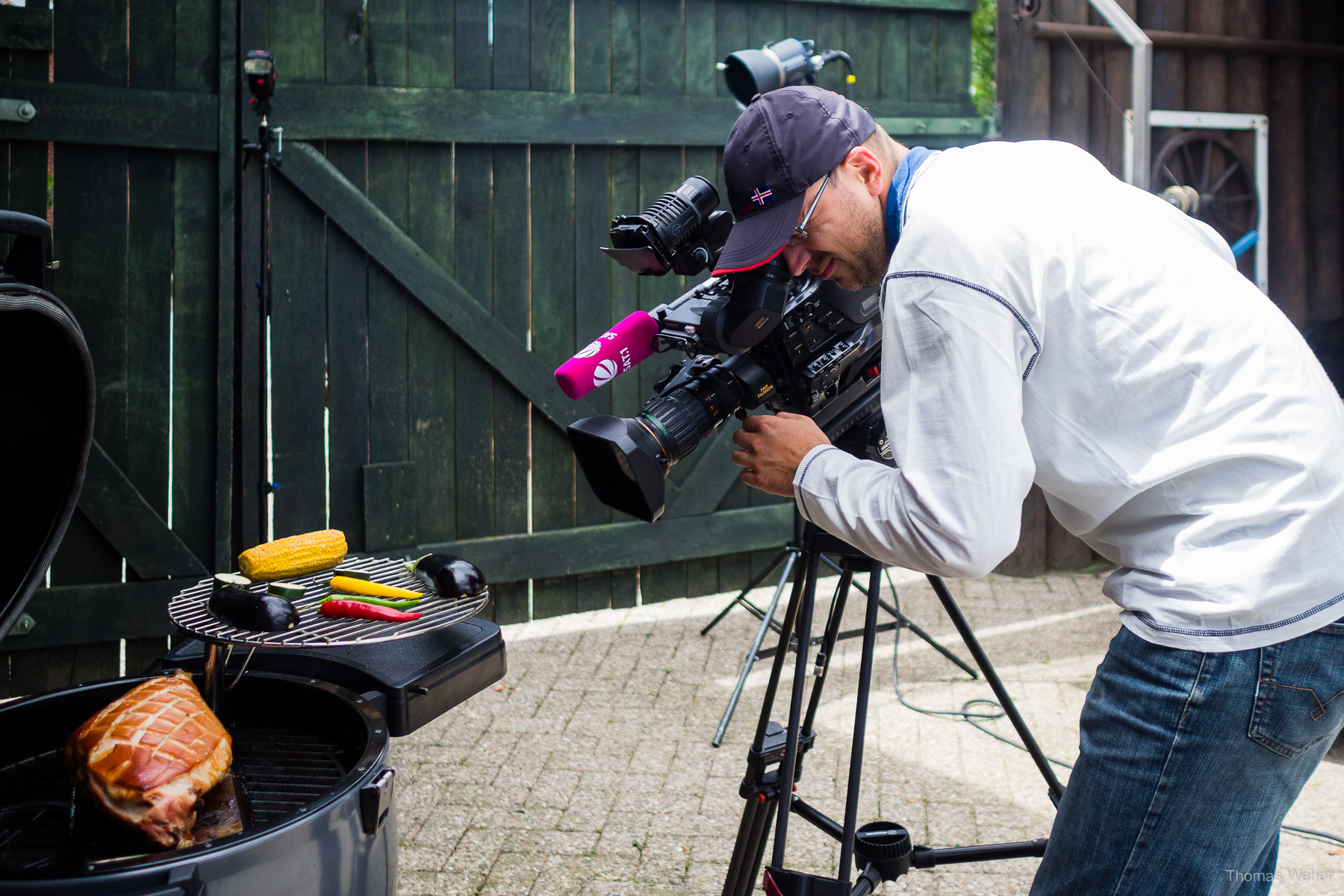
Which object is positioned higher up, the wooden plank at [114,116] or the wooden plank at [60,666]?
the wooden plank at [114,116]

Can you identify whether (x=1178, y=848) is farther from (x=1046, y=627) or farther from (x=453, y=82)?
(x=453, y=82)

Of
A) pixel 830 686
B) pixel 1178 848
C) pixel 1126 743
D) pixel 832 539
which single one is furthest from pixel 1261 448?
pixel 830 686

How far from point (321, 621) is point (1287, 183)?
18.4 ft

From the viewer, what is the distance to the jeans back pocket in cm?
133

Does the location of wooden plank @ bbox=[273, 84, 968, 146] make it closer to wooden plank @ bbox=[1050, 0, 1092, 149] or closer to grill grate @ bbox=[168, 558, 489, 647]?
wooden plank @ bbox=[1050, 0, 1092, 149]

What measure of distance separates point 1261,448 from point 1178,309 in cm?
20

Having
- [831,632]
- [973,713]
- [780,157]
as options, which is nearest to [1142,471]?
[780,157]

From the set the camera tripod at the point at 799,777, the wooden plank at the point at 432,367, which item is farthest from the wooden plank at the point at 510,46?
the camera tripod at the point at 799,777

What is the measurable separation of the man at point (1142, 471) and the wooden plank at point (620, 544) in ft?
10.8

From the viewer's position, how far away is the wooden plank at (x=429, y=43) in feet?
13.8

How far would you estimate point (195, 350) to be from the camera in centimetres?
389

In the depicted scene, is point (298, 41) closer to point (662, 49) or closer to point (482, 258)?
point (482, 258)

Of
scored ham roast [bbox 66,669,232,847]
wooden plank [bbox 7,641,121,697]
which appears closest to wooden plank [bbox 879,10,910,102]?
wooden plank [bbox 7,641,121,697]

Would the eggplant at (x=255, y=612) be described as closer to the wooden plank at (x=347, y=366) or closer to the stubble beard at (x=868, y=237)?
the stubble beard at (x=868, y=237)
